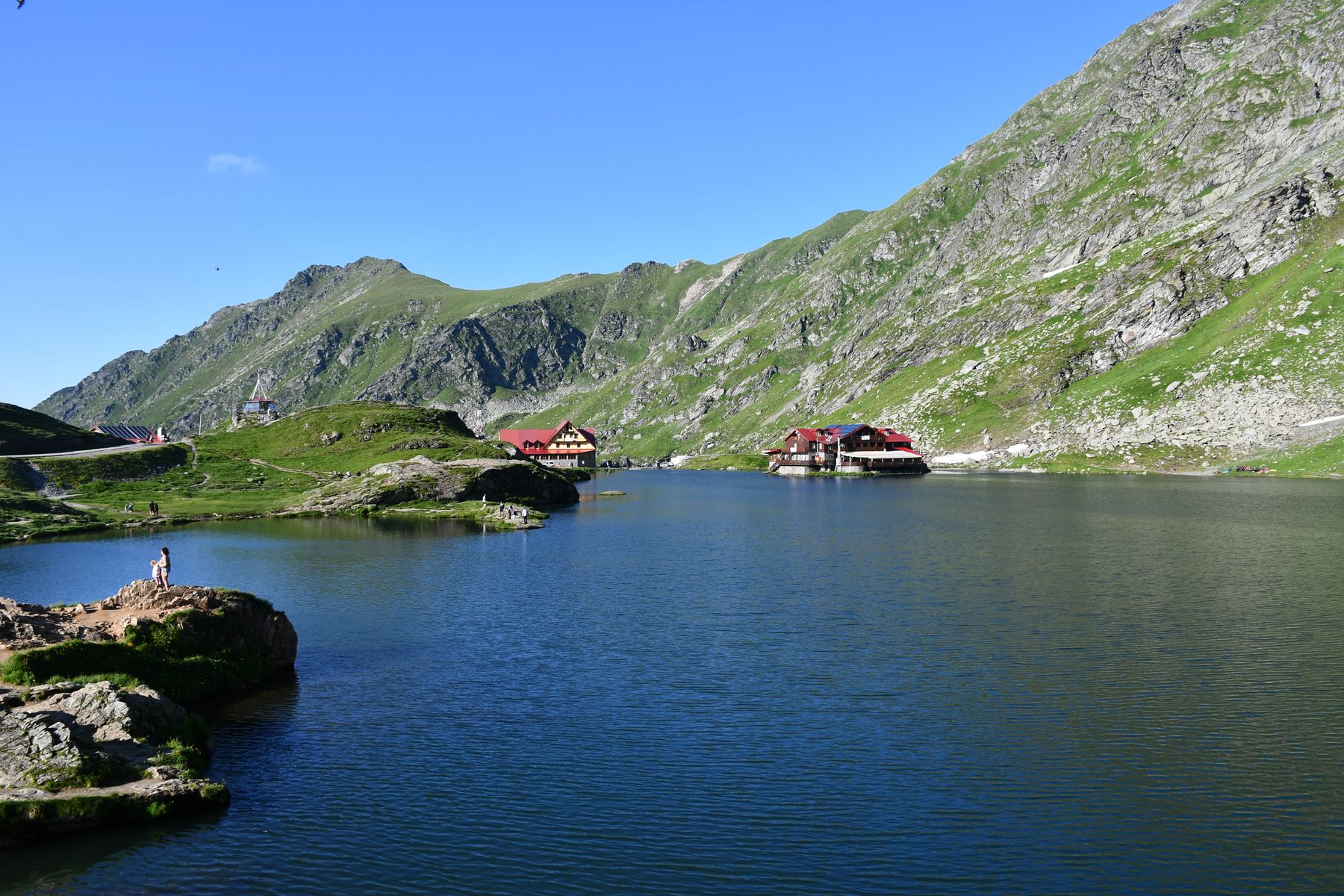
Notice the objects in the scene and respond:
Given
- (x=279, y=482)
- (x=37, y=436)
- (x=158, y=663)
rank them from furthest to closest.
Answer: (x=37, y=436) < (x=279, y=482) < (x=158, y=663)

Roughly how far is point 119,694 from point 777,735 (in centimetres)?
2758

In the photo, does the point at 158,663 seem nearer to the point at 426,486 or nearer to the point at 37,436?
the point at 426,486

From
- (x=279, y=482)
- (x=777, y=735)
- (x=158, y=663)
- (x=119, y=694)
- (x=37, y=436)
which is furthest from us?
(x=37, y=436)

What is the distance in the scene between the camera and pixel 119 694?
33406 mm

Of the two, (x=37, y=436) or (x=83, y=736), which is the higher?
(x=37, y=436)

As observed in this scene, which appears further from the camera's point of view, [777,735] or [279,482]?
[279,482]

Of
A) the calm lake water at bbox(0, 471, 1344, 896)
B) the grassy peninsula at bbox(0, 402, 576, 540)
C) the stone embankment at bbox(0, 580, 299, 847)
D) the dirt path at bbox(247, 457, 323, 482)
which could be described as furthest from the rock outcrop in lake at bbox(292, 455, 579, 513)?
the stone embankment at bbox(0, 580, 299, 847)

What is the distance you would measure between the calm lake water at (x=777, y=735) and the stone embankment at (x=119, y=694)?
1318mm

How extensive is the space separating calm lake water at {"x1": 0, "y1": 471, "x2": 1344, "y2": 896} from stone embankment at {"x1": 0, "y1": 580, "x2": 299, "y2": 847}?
4.32 feet

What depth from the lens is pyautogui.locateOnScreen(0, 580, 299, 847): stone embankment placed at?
28.3 metres

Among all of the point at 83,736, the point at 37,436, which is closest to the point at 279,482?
the point at 37,436

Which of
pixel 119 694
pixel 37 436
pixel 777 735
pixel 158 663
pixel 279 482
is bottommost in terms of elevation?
pixel 777 735

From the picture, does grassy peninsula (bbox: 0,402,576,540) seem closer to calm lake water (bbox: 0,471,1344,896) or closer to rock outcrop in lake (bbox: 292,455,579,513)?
rock outcrop in lake (bbox: 292,455,579,513)

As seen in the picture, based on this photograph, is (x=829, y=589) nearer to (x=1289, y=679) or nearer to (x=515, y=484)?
(x=1289, y=679)
